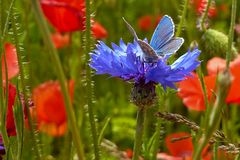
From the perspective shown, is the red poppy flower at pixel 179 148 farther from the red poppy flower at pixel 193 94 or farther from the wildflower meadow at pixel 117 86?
the red poppy flower at pixel 193 94

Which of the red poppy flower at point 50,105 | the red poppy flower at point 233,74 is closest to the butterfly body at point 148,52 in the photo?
the red poppy flower at point 233,74

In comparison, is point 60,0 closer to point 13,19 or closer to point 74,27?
point 74,27

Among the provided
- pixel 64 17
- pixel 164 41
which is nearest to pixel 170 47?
pixel 164 41

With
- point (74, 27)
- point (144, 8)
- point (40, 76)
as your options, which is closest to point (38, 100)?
point (74, 27)

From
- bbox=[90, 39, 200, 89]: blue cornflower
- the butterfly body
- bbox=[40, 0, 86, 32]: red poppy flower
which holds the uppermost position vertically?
bbox=[40, 0, 86, 32]: red poppy flower

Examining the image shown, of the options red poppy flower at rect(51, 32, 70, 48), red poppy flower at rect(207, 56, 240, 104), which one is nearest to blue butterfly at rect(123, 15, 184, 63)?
red poppy flower at rect(207, 56, 240, 104)

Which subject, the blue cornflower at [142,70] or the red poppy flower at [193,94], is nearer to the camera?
the blue cornflower at [142,70]

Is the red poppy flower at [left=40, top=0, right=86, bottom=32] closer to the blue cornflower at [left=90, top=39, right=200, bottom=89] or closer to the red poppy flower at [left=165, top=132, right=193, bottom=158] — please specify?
the red poppy flower at [left=165, top=132, right=193, bottom=158]

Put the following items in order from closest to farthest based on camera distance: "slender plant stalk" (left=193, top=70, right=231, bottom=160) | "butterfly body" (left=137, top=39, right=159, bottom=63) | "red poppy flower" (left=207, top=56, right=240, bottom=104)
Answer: "slender plant stalk" (left=193, top=70, right=231, bottom=160) < "butterfly body" (left=137, top=39, right=159, bottom=63) < "red poppy flower" (left=207, top=56, right=240, bottom=104)
